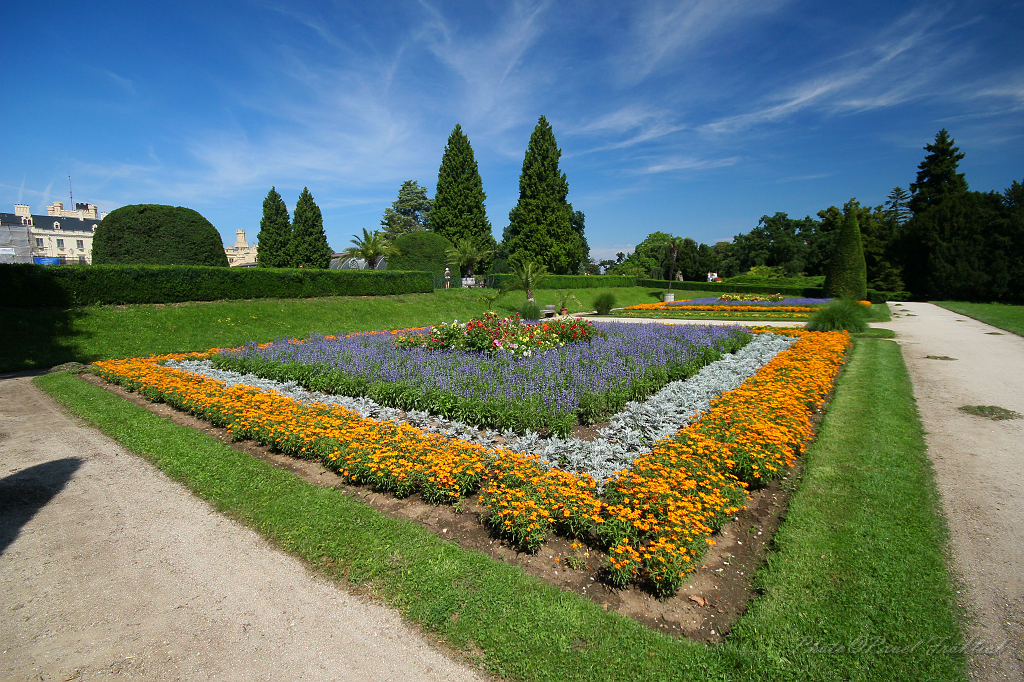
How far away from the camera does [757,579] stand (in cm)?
291

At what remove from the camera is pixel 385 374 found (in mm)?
7742

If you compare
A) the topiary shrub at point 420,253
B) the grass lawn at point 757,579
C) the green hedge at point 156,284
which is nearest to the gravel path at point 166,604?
the grass lawn at point 757,579

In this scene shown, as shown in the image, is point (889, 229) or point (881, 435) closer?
point (881, 435)

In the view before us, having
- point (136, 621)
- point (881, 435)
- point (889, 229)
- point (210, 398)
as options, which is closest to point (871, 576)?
point (881, 435)

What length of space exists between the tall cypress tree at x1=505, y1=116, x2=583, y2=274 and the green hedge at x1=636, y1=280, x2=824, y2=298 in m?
9.56

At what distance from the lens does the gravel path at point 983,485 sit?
8.05 ft

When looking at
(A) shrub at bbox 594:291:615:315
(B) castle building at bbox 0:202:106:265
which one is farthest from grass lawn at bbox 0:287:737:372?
(B) castle building at bbox 0:202:106:265

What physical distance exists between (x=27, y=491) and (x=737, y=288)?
41142mm

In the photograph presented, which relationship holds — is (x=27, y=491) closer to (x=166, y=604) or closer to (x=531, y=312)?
(x=166, y=604)

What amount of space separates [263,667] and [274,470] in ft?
8.28

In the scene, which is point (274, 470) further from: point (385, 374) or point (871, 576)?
point (871, 576)

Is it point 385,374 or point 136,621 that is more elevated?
point 385,374

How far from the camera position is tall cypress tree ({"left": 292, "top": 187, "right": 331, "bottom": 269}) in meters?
36.0

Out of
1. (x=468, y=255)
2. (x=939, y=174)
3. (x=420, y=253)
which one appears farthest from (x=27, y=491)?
(x=939, y=174)
